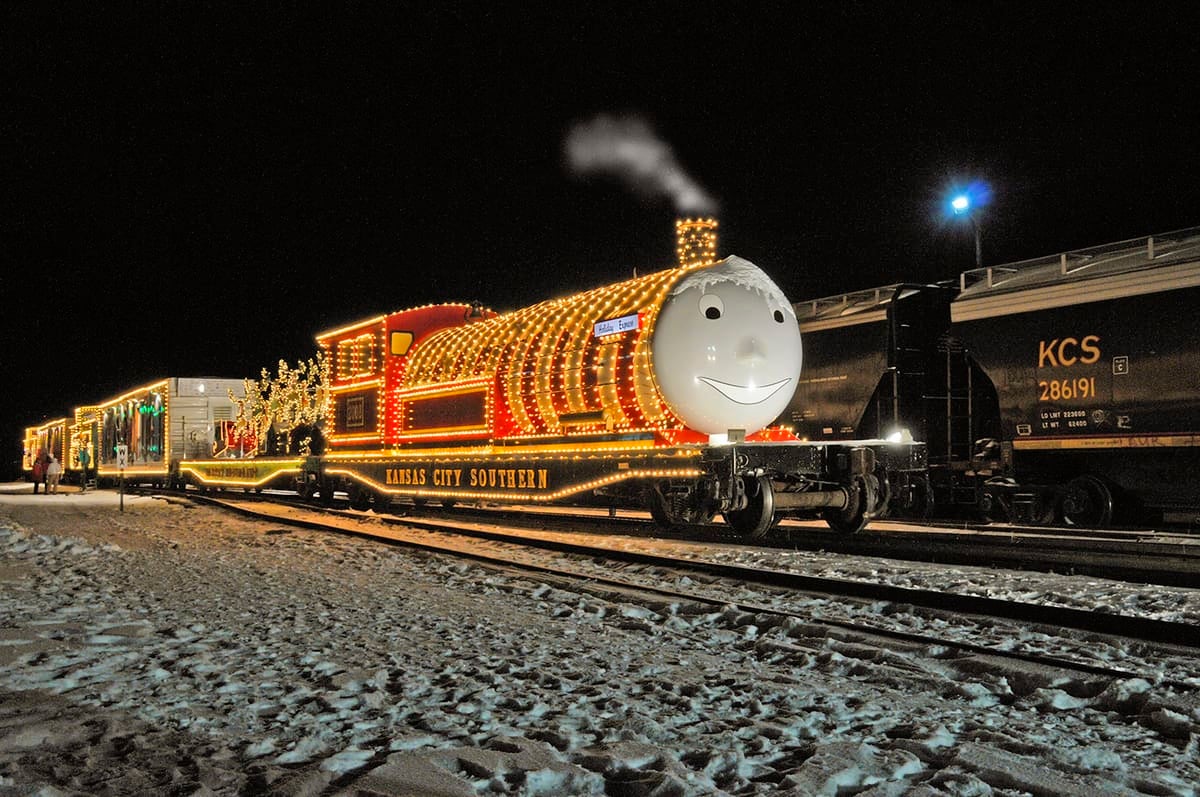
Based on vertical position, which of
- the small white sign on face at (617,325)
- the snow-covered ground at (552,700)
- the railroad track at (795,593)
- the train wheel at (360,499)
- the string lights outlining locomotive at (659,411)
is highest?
the small white sign on face at (617,325)

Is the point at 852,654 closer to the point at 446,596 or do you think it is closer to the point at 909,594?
the point at 909,594

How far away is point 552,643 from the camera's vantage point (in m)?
6.07

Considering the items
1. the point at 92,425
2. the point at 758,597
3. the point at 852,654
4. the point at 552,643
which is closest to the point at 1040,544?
the point at 758,597

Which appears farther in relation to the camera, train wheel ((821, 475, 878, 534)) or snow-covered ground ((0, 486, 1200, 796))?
train wheel ((821, 475, 878, 534))

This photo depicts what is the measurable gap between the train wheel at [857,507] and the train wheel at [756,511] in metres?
1.38

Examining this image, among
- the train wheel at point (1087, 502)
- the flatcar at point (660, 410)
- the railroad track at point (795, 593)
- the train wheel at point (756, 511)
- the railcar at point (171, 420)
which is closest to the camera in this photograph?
the railroad track at point (795, 593)

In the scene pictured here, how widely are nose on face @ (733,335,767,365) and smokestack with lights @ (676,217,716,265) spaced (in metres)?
1.26

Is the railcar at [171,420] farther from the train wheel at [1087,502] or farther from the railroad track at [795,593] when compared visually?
the train wheel at [1087,502]

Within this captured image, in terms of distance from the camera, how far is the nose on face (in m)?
11.2

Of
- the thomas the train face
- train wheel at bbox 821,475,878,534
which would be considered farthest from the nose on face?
train wheel at bbox 821,475,878,534

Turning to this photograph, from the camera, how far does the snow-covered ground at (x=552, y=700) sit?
355 cm

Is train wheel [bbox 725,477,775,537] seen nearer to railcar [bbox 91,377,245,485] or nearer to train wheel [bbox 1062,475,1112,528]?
train wheel [bbox 1062,475,1112,528]

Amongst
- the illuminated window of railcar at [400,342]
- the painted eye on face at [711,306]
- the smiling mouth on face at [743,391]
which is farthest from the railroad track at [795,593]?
the illuminated window of railcar at [400,342]

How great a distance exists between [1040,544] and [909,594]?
4466mm
